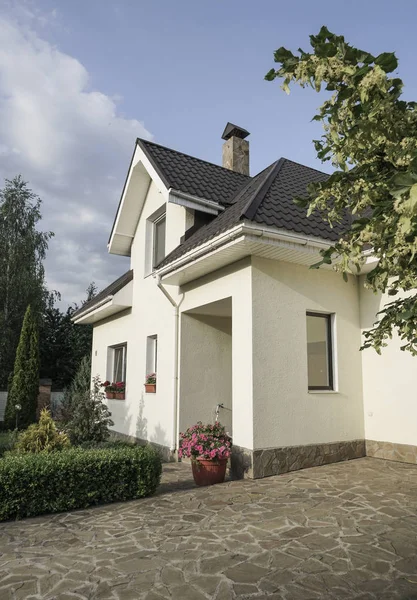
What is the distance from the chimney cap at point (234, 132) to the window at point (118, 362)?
302 inches

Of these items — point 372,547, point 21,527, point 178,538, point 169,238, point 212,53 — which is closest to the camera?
point 372,547

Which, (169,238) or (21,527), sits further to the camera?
(169,238)

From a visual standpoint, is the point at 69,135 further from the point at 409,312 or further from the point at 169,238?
the point at 409,312

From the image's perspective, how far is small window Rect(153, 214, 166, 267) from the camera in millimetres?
11883

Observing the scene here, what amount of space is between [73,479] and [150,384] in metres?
4.75

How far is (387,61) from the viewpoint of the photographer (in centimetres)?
224

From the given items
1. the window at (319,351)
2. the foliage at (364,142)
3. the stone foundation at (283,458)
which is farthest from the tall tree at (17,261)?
the foliage at (364,142)

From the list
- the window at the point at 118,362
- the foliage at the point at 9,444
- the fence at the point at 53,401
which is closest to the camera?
the foliage at the point at 9,444

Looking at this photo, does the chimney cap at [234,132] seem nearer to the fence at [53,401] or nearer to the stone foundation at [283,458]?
the stone foundation at [283,458]

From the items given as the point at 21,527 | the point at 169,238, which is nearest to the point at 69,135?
the point at 169,238

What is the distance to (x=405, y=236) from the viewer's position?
2.15m

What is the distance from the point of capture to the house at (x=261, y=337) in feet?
23.7

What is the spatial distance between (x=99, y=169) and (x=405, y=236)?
16.6 metres

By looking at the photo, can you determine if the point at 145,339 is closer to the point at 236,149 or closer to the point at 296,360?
the point at 296,360
